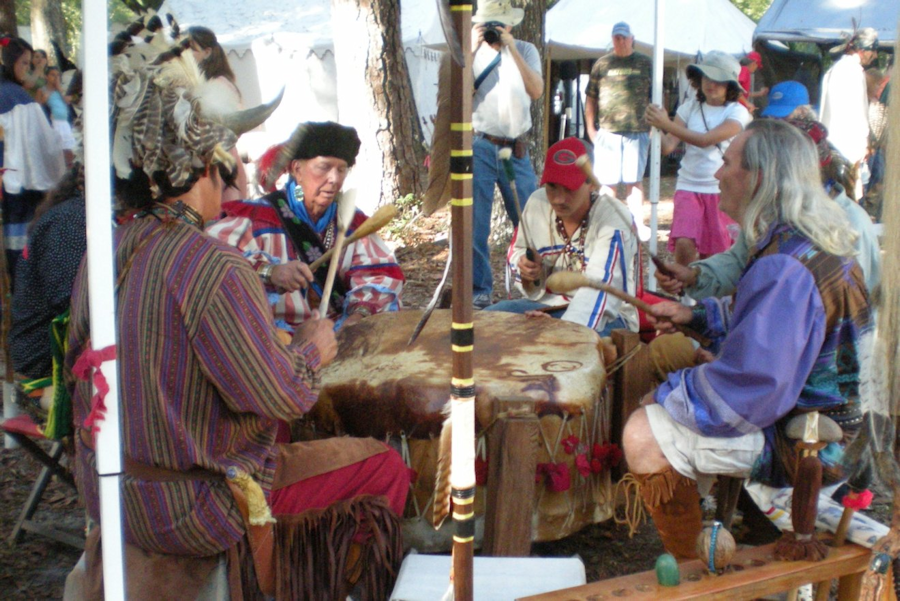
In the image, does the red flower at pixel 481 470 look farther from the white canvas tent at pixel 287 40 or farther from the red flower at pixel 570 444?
the white canvas tent at pixel 287 40

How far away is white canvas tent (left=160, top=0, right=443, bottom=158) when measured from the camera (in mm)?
8922

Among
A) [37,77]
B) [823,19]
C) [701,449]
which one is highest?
[823,19]

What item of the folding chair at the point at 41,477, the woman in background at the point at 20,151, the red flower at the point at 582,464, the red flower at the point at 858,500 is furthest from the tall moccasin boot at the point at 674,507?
the woman in background at the point at 20,151

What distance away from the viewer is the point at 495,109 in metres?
4.97

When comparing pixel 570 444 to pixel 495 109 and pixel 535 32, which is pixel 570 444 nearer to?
pixel 495 109

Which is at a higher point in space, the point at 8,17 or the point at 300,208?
the point at 8,17

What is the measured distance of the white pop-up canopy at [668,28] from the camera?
12.0 metres

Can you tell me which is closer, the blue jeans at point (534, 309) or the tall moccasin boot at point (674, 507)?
the tall moccasin boot at point (674, 507)

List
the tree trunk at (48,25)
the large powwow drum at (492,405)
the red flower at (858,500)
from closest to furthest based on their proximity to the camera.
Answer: the red flower at (858,500), the large powwow drum at (492,405), the tree trunk at (48,25)

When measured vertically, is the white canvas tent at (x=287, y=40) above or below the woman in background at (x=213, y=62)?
above

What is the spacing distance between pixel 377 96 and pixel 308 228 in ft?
14.6

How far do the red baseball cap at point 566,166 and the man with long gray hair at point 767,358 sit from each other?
0.99 metres

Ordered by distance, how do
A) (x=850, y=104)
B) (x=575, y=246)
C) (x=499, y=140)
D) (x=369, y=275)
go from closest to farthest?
(x=369, y=275) < (x=575, y=246) < (x=499, y=140) < (x=850, y=104)

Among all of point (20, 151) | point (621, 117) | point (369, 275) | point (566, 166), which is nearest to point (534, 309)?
point (566, 166)
